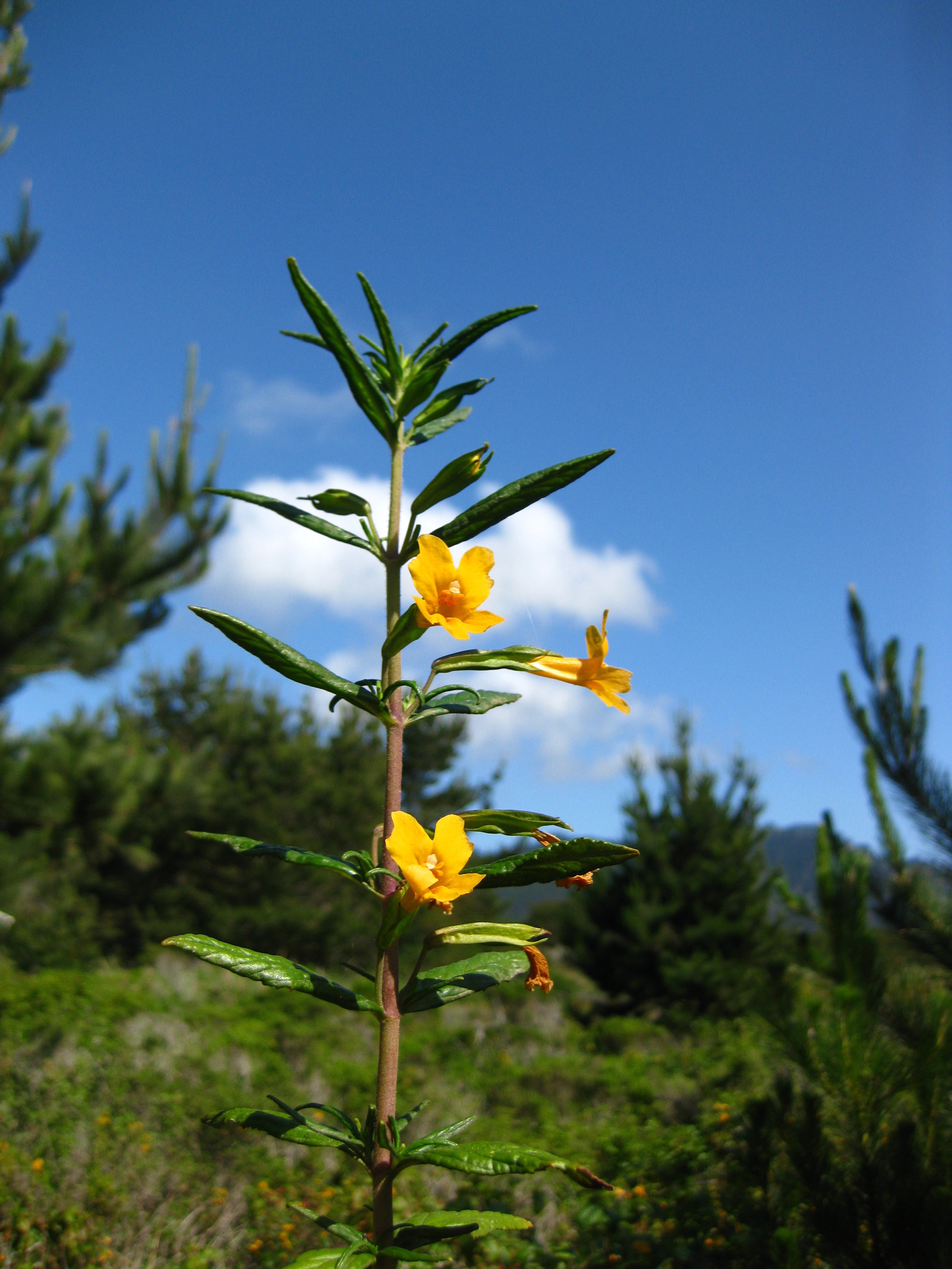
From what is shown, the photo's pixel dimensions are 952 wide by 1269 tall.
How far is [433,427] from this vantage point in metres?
1.26

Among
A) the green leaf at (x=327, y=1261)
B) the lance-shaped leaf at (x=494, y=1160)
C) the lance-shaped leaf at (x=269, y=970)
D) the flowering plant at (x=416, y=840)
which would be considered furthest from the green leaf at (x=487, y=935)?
the green leaf at (x=327, y=1261)

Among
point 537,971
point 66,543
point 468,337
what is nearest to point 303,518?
point 468,337

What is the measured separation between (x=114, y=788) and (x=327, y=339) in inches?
373

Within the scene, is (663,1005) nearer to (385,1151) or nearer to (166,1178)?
(166,1178)

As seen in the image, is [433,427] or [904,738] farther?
[904,738]

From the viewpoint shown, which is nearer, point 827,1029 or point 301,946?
point 827,1029

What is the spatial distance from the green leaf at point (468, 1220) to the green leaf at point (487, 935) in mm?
287

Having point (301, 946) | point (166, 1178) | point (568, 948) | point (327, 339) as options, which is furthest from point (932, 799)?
point (301, 946)

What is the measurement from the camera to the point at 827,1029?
2.18 m

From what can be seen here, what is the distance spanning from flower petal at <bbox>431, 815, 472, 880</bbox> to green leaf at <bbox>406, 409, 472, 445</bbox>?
62 cm

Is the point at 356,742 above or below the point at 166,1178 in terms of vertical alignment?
above

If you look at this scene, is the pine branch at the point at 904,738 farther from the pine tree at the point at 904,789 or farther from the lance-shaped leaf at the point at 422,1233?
the lance-shaped leaf at the point at 422,1233

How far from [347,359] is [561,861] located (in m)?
0.78

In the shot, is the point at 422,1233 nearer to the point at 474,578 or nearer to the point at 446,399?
the point at 474,578
